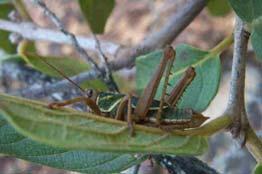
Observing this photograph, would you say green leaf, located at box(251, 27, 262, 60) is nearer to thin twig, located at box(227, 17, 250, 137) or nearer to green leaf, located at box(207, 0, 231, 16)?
thin twig, located at box(227, 17, 250, 137)

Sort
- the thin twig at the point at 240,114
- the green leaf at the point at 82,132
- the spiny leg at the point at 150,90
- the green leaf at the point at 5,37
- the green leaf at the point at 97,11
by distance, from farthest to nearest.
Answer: the green leaf at the point at 5,37 < the green leaf at the point at 97,11 < the spiny leg at the point at 150,90 < the thin twig at the point at 240,114 < the green leaf at the point at 82,132

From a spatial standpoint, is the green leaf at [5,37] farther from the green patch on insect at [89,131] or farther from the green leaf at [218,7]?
the green patch on insect at [89,131]

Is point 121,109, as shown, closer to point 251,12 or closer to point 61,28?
point 251,12

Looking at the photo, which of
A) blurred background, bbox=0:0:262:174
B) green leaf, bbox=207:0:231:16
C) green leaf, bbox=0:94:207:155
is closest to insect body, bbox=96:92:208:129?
green leaf, bbox=0:94:207:155

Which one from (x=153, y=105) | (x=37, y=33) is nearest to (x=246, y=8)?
(x=153, y=105)

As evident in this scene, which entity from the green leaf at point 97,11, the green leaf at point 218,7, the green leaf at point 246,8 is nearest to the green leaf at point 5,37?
the green leaf at point 97,11

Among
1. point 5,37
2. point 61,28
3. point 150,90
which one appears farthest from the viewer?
point 5,37

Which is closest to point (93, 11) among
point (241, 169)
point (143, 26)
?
point (241, 169)
